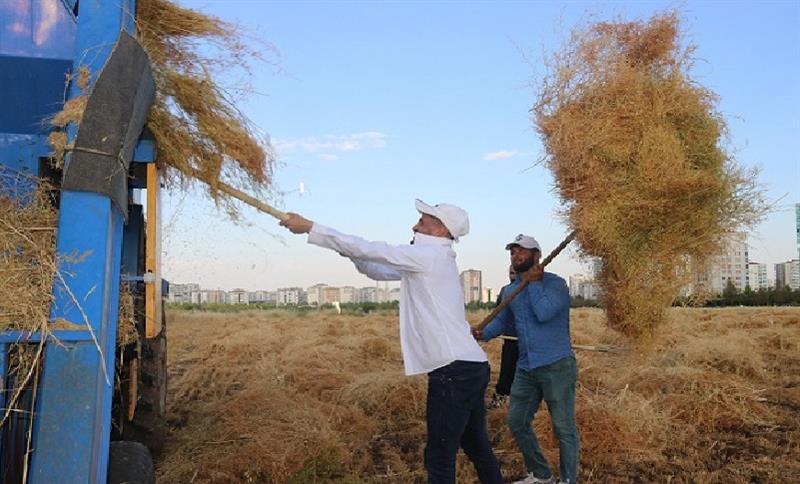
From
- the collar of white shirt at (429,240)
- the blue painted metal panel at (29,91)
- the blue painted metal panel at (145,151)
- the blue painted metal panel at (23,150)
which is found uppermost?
the blue painted metal panel at (29,91)

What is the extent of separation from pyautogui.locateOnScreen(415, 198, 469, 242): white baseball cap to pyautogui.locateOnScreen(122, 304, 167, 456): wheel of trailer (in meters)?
2.46

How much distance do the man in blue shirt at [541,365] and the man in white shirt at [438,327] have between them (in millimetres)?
1277

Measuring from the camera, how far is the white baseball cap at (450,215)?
154 inches

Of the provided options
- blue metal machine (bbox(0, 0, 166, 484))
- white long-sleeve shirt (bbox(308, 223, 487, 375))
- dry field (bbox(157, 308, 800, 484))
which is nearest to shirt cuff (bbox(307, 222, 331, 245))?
white long-sleeve shirt (bbox(308, 223, 487, 375))

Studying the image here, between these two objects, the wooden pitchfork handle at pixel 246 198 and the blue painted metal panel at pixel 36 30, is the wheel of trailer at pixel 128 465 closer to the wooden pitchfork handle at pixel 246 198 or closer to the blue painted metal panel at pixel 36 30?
the wooden pitchfork handle at pixel 246 198

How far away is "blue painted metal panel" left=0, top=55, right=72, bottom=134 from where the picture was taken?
396 cm

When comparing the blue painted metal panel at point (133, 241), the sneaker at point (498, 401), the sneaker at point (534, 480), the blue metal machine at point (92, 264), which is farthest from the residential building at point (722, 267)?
the blue painted metal panel at point (133, 241)

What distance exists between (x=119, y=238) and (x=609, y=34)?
3.56m

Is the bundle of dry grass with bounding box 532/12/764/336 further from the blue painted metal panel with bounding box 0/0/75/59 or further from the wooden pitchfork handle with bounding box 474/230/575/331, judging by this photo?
the blue painted metal panel with bounding box 0/0/75/59

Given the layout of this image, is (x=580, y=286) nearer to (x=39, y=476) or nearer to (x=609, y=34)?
(x=609, y=34)

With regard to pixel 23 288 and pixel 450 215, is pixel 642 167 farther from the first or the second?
pixel 23 288

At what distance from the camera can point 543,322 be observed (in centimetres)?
523

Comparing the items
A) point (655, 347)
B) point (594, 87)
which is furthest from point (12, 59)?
point (655, 347)

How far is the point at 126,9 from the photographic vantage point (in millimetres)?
3369
